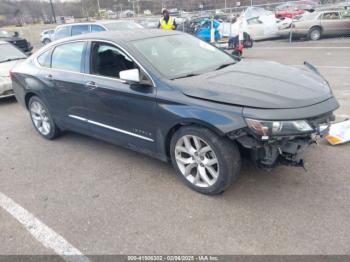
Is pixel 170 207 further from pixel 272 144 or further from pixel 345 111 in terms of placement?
pixel 345 111

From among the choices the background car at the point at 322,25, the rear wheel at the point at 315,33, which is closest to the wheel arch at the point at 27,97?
the background car at the point at 322,25

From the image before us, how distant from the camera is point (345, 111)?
5305 mm

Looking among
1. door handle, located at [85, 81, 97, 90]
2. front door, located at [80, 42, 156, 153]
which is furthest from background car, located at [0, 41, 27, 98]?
door handle, located at [85, 81, 97, 90]

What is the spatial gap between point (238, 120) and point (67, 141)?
3206mm

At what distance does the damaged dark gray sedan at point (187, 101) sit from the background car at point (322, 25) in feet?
41.4

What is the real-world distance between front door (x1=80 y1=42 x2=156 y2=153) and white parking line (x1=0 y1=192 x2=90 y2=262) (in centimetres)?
129

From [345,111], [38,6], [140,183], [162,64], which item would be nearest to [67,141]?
[140,183]

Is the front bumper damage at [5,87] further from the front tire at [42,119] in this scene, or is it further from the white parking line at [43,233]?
the white parking line at [43,233]

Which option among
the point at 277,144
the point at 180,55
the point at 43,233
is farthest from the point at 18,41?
the point at 277,144

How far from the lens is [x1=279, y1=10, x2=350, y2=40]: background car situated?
14.5 meters

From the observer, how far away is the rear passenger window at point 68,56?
416 cm

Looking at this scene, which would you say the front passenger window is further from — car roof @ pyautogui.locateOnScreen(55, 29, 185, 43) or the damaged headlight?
the damaged headlight

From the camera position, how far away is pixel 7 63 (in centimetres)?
818

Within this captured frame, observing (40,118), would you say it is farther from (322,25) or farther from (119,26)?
(322,25)
